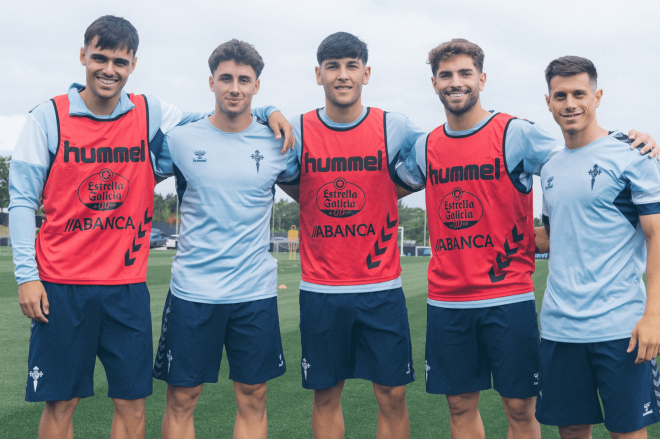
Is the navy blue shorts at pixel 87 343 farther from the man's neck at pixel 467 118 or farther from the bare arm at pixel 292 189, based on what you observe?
the man's neck at pixel 467 118

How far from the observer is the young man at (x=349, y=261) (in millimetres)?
3523

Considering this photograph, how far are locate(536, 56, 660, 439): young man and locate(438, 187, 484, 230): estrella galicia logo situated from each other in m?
0.45

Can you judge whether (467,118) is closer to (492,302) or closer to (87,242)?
(492,302)

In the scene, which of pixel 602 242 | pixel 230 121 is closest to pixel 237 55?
pixel 230 121

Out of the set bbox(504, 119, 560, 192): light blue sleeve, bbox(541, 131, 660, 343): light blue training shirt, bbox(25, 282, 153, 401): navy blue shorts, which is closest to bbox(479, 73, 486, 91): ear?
bbox(504, 119, 560, 192): light blue sleeve

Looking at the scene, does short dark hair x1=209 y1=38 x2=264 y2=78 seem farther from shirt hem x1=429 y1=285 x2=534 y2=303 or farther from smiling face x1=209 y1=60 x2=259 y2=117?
shirt hem x1=429 y1=285 x2=534 y2=303

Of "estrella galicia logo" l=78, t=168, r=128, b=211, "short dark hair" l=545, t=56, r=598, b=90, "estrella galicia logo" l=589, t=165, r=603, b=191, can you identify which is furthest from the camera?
"estrella galicia logo" l=78, t=168, r=128, b=211

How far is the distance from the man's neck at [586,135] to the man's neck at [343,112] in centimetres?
134

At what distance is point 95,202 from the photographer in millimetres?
3193

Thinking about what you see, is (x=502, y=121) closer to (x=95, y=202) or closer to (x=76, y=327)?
(x=95, y=202)

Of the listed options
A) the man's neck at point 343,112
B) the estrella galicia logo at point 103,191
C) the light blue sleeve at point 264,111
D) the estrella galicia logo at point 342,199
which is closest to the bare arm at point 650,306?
the estrella galicia logo at point 342,199

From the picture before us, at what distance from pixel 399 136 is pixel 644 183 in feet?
4.97

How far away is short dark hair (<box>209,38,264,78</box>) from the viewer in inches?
136

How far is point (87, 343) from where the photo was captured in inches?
124
